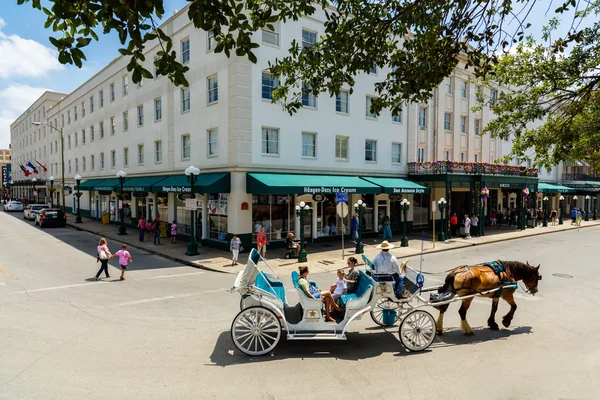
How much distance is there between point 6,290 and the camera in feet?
36.4

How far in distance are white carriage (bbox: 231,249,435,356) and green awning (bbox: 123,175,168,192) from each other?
59.7ft

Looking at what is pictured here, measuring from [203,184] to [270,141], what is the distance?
13.9ft

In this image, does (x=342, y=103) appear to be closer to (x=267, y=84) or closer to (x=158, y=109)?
(x=267, y=84)

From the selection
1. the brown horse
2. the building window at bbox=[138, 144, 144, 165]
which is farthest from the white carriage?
the building window at bbox=[138, 144, 144, 165]

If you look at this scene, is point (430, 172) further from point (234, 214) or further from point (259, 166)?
point (234, 214)

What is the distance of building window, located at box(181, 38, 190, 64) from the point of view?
866 inches

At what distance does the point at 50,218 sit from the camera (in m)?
29.1

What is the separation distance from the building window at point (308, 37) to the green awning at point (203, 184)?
Result: 8.77m

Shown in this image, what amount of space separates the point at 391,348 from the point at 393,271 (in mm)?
1538

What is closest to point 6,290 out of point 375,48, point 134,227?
point 375,48

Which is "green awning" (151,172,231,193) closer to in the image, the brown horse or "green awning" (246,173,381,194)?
"green awning" (246,173,381,194)

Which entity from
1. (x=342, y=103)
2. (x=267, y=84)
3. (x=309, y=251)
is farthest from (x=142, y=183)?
(x=342, y=103)

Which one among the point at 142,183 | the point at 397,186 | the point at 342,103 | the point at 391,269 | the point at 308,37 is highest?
the point at 308,37

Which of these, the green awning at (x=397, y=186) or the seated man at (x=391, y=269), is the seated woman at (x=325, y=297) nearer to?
the seated man at (x=391, y=269)
